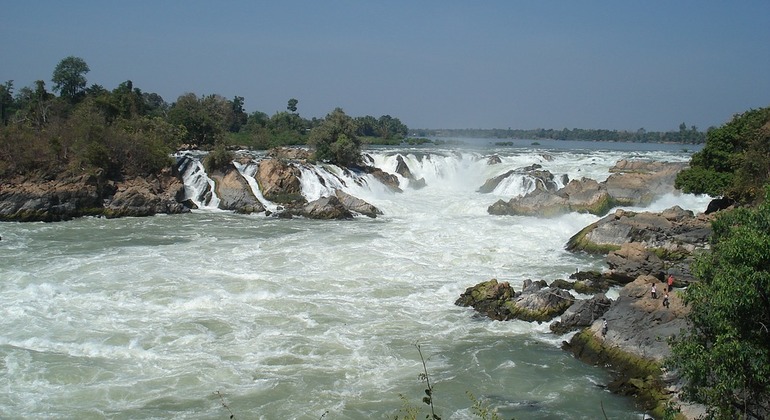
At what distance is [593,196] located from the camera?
3322cm

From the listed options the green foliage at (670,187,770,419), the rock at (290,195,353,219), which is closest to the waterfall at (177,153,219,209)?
the rock at (290,195,353,219)

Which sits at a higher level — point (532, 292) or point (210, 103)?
point (210, 103)

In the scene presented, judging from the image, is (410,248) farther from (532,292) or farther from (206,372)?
(206,372)

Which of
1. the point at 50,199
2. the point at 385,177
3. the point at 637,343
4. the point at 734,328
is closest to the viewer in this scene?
the point at 734,328

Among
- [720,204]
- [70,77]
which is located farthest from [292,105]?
[720,204]

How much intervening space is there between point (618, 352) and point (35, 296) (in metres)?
15.9

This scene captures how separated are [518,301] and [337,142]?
27906 mm

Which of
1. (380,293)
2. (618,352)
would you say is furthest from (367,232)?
(618,352)

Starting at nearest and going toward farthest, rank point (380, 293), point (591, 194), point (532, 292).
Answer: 1. point (532, 292)
2. point (380, 293)
3. point (591, 194)

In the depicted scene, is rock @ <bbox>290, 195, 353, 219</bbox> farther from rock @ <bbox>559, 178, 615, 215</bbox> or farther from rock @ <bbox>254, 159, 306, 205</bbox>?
rock @ <bbox>559, 178, 615, 215</bbox>

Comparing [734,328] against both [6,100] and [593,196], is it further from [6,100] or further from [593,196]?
[6,100]

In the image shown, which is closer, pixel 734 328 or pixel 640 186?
pixel 734 328

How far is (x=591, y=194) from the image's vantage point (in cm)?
3334

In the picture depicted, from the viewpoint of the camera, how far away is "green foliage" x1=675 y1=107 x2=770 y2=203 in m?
26.3
